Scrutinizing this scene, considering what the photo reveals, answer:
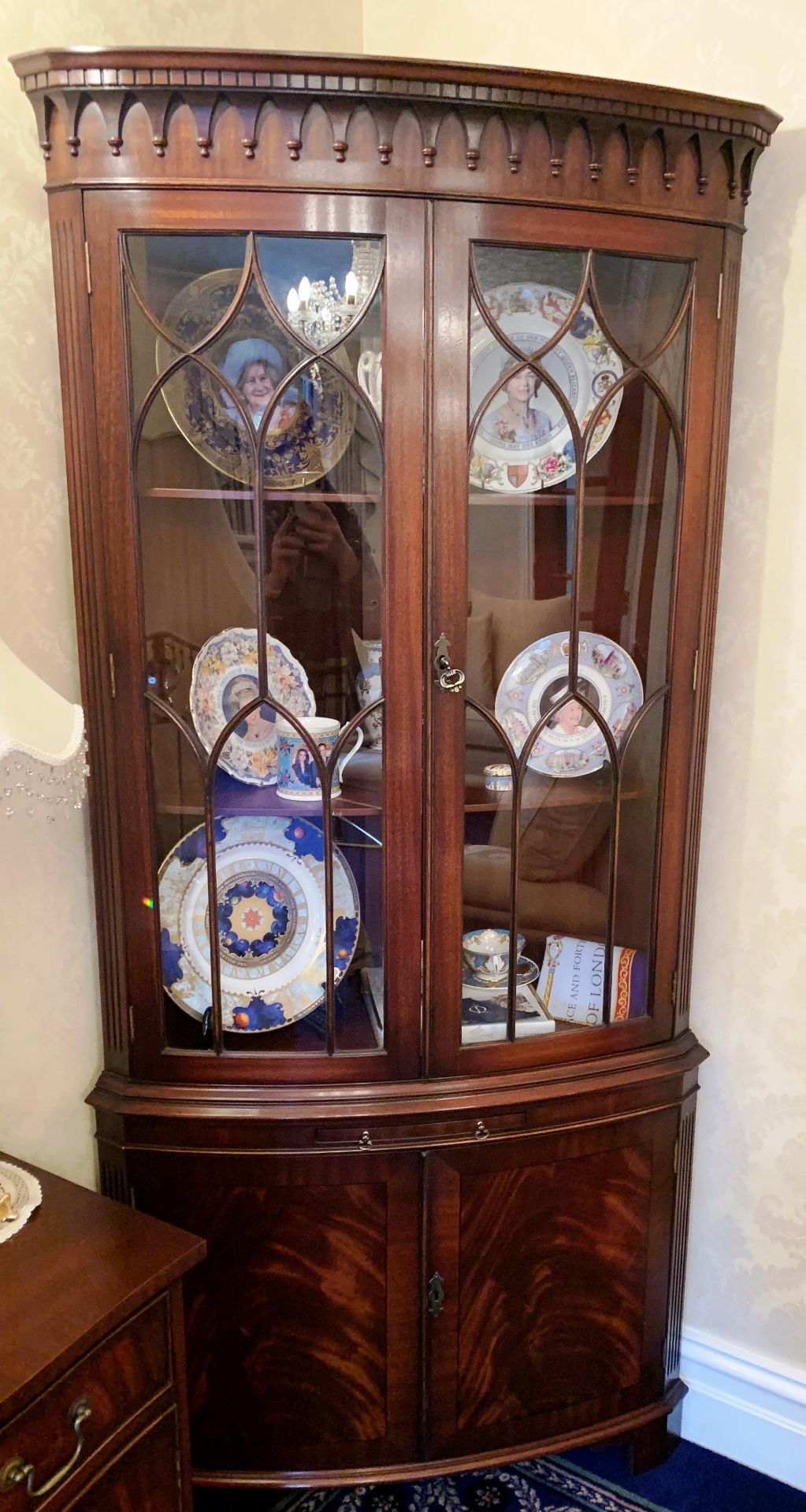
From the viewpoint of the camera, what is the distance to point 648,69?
154cm

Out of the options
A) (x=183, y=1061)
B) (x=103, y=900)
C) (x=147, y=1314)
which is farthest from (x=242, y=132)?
(x=147, y=1314)

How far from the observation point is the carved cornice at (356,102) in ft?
3.76

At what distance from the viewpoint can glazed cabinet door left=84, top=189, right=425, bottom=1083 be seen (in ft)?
4.06

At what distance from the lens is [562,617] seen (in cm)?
140

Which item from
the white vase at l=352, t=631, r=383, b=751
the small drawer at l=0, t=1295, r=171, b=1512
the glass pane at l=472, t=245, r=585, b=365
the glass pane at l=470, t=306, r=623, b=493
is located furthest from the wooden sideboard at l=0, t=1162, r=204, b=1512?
the glass pane at l=472, t=245, r=585, b=365

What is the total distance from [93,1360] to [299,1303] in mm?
467

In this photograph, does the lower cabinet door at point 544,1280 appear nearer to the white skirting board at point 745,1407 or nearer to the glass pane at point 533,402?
the white skirting board at point 745,1407

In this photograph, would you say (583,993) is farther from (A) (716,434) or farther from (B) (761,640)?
(A) (716,434)

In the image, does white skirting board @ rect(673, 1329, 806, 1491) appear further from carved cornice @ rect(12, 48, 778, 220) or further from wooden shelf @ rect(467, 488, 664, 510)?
carved cornice @ rect(12, 48, 778, 220)

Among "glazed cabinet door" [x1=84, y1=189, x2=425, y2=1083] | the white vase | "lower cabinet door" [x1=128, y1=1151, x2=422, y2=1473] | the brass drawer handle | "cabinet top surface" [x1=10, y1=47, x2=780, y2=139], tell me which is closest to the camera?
the brass drawer handle

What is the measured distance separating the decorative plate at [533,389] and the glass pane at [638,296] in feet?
0.09

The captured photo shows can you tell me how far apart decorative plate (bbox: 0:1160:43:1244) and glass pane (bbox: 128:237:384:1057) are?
254 millimetres

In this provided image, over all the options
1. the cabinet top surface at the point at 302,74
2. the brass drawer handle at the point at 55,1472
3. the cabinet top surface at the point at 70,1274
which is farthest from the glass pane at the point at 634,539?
the brass drawer handle at the point at 55,1472

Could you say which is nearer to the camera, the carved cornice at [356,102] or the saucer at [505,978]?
the carved cornice at [356,102]
